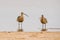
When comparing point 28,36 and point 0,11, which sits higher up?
point 0,11

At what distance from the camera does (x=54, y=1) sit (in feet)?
6.74

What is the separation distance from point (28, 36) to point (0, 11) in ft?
1.79

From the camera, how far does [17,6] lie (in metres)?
2.01

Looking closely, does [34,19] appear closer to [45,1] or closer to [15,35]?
[45,1]

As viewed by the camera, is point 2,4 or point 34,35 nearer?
point 34,35

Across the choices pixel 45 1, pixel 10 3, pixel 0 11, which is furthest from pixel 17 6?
pixel 45 1

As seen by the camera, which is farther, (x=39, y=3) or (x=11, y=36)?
(x=39, y=3)

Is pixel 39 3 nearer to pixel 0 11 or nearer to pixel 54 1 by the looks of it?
pixel 54 1

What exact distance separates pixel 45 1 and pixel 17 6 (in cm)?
38

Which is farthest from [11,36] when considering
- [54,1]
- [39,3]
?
[54,1]

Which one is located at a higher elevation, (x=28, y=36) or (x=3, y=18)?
(x=3, y=18)

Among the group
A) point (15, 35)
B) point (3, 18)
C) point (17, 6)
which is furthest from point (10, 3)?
point (15, 35)

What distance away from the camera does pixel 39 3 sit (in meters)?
2.04

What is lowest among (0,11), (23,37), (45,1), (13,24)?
(23,37)
